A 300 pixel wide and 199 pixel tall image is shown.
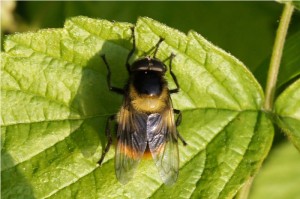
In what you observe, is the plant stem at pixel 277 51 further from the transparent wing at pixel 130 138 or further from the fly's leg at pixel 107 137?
the fly's leg at pixel 107 137

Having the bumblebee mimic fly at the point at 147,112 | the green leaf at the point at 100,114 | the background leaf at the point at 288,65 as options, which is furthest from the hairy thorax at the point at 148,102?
the background leaf at the point at 288,65

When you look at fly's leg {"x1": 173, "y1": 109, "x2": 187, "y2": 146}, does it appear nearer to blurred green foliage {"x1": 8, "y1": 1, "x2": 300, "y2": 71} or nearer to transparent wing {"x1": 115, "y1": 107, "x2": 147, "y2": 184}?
transparent wing {"x1": 115, "y1": 107, "x2": 147, "y2": 184}

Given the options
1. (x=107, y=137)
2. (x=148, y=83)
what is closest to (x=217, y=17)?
(x=148, y=83)

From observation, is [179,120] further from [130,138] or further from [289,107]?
[289,107]

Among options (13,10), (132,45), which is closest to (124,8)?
(13,10)

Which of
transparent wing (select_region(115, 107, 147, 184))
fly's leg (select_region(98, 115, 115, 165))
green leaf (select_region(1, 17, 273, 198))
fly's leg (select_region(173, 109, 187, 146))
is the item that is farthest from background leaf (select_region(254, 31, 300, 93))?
fly's leg (select_region(98, 115, 115, 165))
